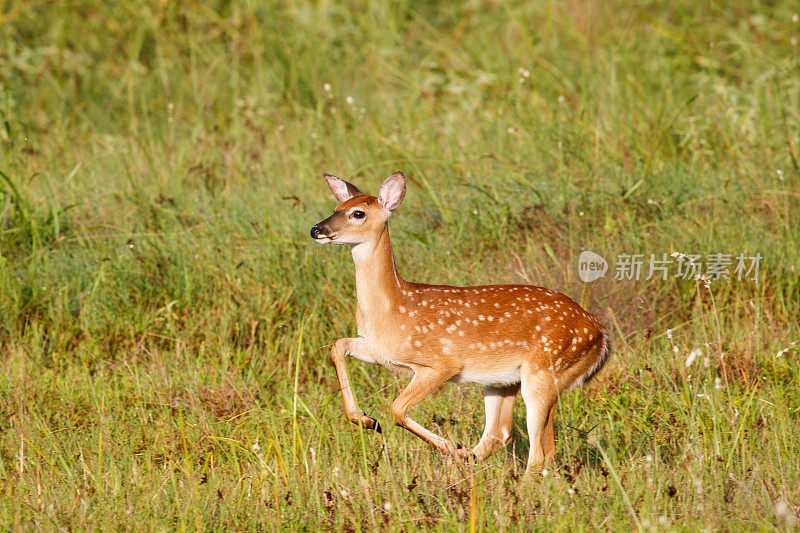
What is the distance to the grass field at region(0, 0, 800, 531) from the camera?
439 centimetres

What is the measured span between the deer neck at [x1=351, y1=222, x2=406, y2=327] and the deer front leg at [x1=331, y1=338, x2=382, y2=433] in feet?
0.46

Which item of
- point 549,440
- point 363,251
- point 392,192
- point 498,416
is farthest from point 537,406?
point 392,192

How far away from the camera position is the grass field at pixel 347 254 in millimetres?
4395

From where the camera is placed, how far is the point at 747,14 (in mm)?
10484

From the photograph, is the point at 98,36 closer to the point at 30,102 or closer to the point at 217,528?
the point at 30,102

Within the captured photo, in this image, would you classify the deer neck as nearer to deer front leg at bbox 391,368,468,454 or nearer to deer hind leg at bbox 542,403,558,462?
deer front leg at bbox 391,368,468,454

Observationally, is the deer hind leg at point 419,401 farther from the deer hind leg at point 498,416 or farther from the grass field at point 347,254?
the deer hind leg at point 498,416

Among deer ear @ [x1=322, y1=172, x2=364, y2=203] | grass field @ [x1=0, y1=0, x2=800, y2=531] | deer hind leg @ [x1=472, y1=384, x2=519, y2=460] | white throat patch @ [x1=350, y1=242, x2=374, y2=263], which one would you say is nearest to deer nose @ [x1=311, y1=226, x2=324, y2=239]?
white throat patch @ [x1=350, y1=242, x2=374, y2=263]

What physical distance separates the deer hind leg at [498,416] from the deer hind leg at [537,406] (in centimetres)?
26

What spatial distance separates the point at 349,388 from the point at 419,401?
305 millimetres

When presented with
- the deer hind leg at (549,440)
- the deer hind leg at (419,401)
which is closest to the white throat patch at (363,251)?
the deer hind leg at (419,401)

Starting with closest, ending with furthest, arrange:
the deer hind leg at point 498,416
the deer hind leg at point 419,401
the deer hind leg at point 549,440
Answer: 1. the deer hind leg at point 419,401
2. the deer hind leg at point 549,440
3. the deer hind leg at point 498,416

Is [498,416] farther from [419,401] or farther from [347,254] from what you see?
[347,254]

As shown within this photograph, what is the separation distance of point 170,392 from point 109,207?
235 centimetres
